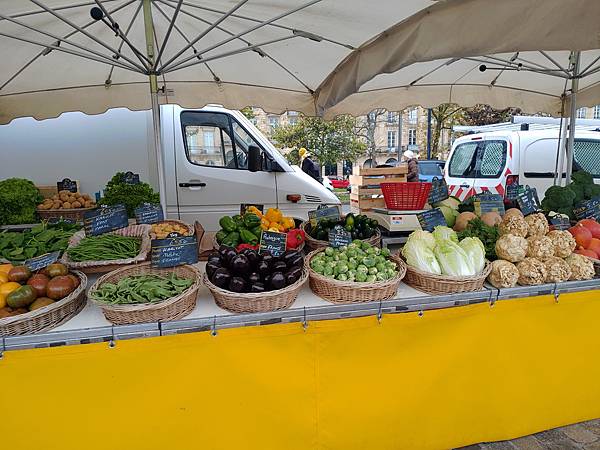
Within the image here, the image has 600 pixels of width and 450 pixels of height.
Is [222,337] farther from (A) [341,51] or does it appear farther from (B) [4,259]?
(A) [341,51]

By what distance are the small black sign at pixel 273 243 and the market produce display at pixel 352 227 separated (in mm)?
573

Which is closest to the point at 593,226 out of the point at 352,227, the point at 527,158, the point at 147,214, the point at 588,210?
the point at 588,210

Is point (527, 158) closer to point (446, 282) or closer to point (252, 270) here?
point (446, 282)

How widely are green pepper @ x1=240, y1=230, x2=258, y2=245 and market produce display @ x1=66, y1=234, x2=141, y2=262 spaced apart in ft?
2.28

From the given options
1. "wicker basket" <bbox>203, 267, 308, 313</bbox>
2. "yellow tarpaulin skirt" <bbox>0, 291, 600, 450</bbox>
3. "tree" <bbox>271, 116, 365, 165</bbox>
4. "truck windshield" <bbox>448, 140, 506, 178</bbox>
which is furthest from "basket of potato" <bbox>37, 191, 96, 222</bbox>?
"tree" <bbox>271, 116, 365, 165</bbox>

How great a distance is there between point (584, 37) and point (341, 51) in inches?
101

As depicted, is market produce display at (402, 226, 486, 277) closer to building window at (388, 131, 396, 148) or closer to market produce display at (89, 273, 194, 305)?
market produce display at (89, 273, 194, 305)

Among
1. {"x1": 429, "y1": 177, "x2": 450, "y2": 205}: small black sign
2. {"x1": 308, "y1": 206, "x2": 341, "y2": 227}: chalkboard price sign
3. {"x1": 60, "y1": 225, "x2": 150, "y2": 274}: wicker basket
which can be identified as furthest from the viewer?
{"x1": 429, "y1": 177, "x2": 450, "y2": 205}: small black sign

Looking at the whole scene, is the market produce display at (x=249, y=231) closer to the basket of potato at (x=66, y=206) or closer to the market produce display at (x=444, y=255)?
the market produce display at (x=444, y=255)

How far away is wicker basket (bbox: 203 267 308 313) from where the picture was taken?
1.97 meters

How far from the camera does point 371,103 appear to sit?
16.6ft

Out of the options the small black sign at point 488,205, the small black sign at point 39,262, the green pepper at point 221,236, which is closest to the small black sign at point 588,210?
the small black sign at point 488,205

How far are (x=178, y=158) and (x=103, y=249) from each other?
10.4 feet

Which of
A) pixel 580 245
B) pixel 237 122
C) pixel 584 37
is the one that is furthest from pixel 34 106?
pixel 580 245
